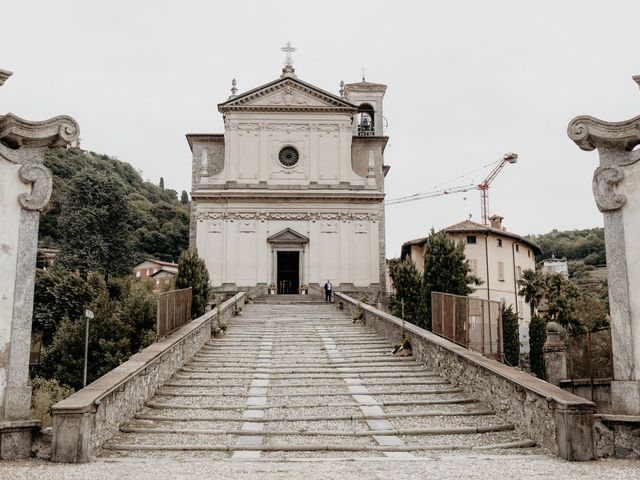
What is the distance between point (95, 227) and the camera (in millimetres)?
45500

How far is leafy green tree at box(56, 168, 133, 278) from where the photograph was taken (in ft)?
142

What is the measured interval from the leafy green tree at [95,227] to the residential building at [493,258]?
21.0m

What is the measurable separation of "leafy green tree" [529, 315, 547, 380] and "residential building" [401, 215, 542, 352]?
466cm

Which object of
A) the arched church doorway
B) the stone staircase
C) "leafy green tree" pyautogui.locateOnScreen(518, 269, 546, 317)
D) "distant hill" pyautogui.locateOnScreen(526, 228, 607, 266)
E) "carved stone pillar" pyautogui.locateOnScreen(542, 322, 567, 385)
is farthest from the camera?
"distant hill" pyautogui.locateOnScreen(526, 228, 607, 266)

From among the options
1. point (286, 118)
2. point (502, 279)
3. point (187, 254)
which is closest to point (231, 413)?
point (187, 254)

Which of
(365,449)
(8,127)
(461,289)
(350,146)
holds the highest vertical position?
(350,146)

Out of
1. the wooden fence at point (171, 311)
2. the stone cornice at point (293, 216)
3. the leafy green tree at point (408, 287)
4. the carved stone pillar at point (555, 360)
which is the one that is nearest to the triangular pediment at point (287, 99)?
the stone cornice at point (293, 216)

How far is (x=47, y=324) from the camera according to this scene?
32.6 meters

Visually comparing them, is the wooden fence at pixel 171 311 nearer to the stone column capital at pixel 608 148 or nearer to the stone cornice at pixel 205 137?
the stone column capital at pixel 608 148

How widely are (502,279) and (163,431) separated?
38.9m

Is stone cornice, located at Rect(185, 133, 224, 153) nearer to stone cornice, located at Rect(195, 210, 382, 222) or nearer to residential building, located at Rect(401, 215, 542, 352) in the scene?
stone cornice, located at Rect(195, 210, 382, 222)

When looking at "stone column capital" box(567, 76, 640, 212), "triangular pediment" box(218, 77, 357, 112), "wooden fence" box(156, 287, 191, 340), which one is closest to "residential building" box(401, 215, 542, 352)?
"triangular pediment" box(218, 77, 357, 112)

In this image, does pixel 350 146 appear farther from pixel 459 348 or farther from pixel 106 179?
pixel 459 348

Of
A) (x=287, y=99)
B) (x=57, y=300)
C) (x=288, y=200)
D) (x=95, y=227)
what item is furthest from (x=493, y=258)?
(x=95, y=227)
